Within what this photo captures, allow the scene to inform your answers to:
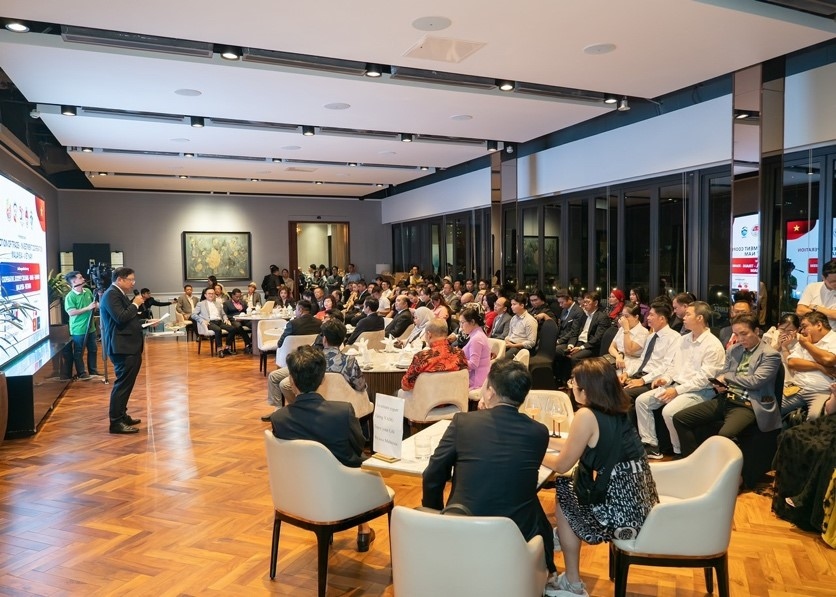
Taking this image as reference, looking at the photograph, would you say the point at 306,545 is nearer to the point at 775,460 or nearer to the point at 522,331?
the point at 775,460

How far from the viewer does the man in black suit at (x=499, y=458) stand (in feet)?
8.45

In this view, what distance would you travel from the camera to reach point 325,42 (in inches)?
218

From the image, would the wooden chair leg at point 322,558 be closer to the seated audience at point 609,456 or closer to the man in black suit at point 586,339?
the seated audience at point 609,456

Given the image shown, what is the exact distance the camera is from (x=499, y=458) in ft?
8.42

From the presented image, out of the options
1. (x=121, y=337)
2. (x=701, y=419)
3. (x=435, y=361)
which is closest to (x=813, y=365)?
(x=701, y=419)

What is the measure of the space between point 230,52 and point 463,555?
5.10 metres

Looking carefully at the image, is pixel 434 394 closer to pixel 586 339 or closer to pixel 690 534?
pixel 690 534

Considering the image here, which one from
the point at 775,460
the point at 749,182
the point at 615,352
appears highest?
the point at 749,182

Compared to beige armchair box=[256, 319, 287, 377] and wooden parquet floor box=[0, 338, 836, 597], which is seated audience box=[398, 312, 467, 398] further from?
beige armchair box=[256, 319, 287, 377]

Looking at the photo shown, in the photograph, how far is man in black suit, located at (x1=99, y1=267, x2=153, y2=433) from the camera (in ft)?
20.0

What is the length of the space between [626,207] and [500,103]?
2.88m

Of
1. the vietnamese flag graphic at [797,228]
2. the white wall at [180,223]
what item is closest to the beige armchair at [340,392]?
the vietnamese flag graphic at [797,228]

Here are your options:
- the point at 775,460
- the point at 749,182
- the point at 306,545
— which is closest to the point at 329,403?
the point at 306,545

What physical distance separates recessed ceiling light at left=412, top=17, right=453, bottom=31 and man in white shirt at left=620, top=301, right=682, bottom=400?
125 inches
